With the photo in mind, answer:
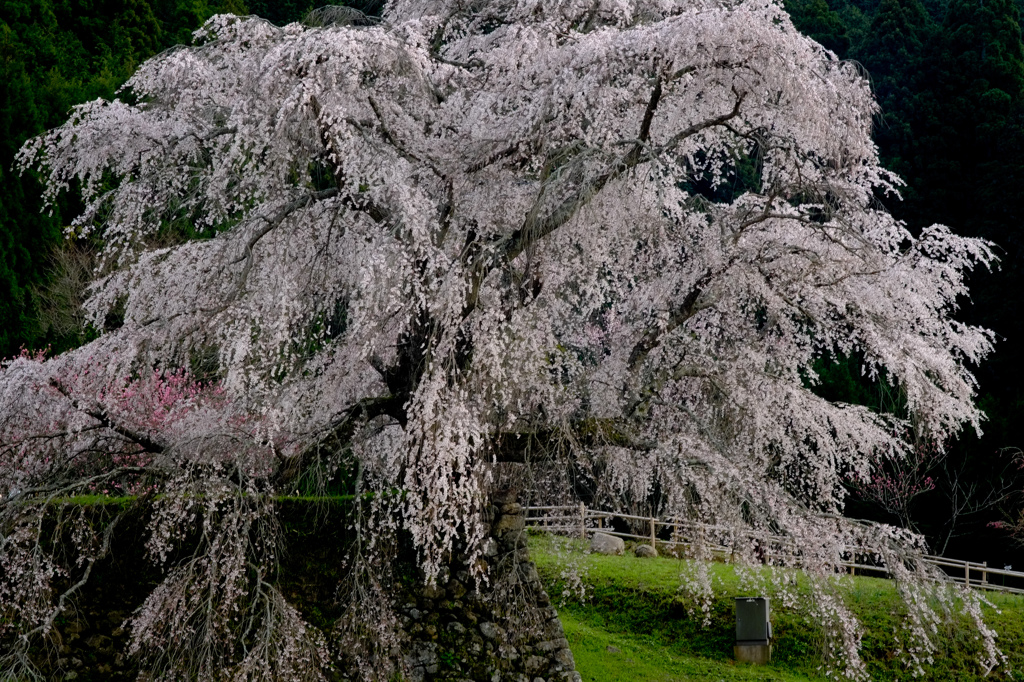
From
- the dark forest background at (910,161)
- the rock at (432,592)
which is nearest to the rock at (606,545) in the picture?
the dark forest background at (910,161)

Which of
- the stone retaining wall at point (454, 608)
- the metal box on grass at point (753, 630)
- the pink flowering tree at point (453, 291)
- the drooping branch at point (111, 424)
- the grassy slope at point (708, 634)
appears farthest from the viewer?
the metal box on grass at point (753, 630)

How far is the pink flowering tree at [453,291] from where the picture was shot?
6727 mm

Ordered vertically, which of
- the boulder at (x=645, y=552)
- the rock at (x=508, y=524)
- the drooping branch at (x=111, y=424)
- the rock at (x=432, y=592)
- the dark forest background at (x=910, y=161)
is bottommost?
the boulder at (x=645, y=552)

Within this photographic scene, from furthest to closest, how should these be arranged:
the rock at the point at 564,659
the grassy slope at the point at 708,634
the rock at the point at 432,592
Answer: the grassy slope at the point at 708,634 < the rock at the point at 564,659 < the rock at the point at 432,592

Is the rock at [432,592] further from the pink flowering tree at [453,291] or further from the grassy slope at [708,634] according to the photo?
the grassy slope at [708,634]

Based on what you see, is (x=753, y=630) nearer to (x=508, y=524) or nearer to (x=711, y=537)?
(x=711, y=537)

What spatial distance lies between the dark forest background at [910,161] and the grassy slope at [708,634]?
2.97 m

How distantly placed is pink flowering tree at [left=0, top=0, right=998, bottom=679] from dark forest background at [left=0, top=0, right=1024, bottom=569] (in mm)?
2593

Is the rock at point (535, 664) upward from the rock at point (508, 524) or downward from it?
downward

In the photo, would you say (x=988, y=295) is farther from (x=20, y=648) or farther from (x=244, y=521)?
(x=20, y=648)

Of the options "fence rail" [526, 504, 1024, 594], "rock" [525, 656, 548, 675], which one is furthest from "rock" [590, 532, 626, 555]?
"rock" [525, 656, 548, 675]

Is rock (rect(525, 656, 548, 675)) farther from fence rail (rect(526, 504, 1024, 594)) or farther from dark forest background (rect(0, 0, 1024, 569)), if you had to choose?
dark forest background (rect(0, 0, 1024, 569))

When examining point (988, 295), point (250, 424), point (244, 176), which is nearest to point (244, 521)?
point (250, 424)

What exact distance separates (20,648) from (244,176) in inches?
149
